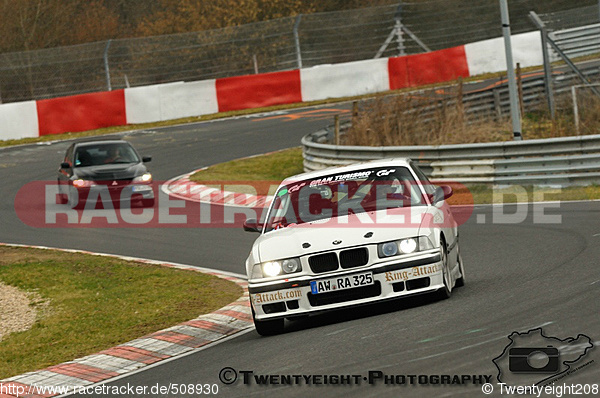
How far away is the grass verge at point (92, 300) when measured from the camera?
9250 mm

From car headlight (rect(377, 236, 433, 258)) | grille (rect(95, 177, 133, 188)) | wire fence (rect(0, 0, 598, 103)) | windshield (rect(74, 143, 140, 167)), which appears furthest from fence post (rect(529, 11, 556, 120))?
car headlight (rect(377, 236, 433, 258))

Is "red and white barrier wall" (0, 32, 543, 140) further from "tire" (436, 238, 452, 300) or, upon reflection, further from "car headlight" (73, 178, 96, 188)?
"tire" (436, 238, 452, 300)

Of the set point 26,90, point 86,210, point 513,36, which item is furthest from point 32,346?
point 513,36

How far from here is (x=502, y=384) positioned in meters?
5.77

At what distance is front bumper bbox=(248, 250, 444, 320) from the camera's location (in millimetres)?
8398

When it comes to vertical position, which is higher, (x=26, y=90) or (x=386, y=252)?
(x=26, y=90)

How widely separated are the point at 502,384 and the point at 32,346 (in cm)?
524

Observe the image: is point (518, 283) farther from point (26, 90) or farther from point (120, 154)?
point (26, 90)

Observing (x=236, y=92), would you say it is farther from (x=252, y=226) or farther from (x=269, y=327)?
(x=269, y=327)

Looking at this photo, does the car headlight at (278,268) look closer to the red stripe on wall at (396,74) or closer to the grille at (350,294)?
the grille at (350,294)

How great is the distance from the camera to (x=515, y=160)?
59.2 ft

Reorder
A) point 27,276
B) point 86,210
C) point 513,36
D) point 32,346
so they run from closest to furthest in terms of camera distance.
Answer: point 32,346
point 27,276
point 86,210
point 513,36

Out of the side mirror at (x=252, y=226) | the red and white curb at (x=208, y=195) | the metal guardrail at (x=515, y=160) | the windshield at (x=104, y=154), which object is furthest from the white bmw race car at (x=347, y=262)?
the windshield at (x=104, y=154)

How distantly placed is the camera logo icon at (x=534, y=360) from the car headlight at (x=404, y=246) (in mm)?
2139
